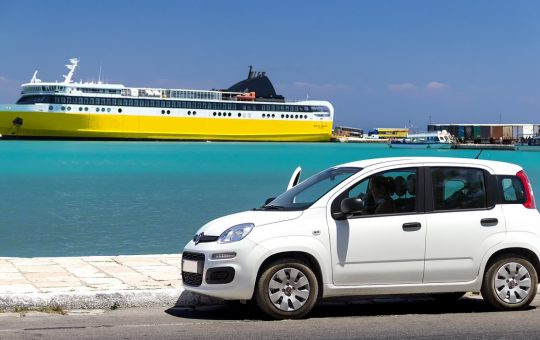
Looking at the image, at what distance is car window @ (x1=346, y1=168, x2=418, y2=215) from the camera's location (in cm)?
791

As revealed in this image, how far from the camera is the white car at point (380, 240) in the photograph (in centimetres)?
749

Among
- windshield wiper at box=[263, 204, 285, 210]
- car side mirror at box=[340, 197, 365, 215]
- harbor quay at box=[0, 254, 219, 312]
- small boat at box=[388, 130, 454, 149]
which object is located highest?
small boat at box=[388, 130, 454, 149]

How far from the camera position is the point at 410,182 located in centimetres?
812

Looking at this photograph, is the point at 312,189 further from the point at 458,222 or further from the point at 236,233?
the point at 458,222

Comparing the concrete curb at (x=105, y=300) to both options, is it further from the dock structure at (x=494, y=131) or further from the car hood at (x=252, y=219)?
the dock structure at (x=494, y=131)

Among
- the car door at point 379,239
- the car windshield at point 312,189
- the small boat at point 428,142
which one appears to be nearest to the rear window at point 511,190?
the car door at point 379,239

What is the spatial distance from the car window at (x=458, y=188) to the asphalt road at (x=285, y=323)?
1007mm

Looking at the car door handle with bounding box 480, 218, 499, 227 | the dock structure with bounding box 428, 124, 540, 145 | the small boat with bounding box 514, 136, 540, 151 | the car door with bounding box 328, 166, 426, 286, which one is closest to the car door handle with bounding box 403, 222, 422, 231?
the car door with bounding box 328, 166, 426, 286

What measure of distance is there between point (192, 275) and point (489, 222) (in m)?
2.75

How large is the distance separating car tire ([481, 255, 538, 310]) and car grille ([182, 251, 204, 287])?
2612 mm

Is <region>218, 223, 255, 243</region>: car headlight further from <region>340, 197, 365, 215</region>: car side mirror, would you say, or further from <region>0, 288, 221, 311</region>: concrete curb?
<region>0, 288, 221, 311</region>: concrete curb

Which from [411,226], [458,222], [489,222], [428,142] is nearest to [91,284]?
[411,226]

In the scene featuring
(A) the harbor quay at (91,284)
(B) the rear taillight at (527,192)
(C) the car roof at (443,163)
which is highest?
(C) the car roof at (443,163)

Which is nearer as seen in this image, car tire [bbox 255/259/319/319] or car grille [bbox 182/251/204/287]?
car tire [bbox 255/259/319/319]
